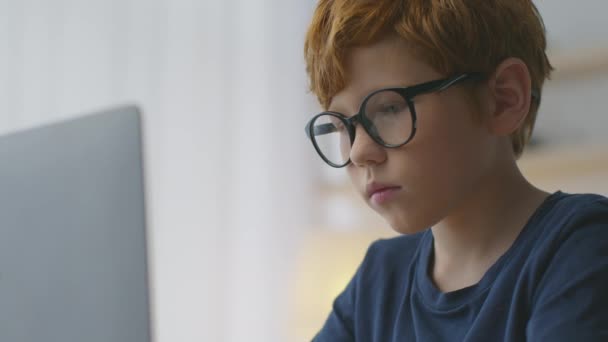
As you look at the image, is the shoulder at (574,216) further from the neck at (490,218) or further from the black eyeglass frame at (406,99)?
the black eyeglass frame at (406,99)

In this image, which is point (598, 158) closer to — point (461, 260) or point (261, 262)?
point (261, 262)

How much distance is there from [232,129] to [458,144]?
60.2 inches

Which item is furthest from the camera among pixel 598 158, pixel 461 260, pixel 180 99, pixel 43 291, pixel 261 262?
pixel 261 262

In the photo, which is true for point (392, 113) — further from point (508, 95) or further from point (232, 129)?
point (232, 129)

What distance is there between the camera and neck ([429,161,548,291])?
83cm

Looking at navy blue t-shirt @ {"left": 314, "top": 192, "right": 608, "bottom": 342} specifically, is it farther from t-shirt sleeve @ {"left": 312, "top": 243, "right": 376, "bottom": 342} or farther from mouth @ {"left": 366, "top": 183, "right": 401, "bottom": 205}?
mouth @ {"left": 366, "top": 183, "right": 401, "bottom": 205}

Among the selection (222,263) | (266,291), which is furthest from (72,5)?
(266,291)

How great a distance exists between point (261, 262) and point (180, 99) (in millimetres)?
597

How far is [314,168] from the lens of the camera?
246 cm

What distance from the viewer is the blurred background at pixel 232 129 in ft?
6.31

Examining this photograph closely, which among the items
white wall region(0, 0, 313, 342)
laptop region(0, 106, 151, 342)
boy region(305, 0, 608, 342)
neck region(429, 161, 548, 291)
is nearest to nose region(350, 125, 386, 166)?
boy region(305, 0, 608, 342)

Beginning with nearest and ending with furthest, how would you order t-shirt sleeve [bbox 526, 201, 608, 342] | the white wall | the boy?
t-shirt sleeve [bbox 526, 201, 608, 342], the boy, the white wall

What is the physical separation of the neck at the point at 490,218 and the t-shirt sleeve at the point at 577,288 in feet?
0.30

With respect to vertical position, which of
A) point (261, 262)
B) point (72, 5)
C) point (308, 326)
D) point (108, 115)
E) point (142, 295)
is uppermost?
point (72, 5)
